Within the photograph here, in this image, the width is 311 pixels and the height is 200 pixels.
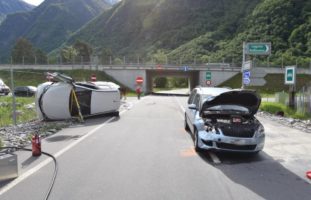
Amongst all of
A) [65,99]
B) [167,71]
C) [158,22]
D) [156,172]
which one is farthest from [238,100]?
[158,22]

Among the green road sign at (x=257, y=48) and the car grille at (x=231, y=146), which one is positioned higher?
the green road sign at (x=257, y=48)

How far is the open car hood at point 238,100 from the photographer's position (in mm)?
8688

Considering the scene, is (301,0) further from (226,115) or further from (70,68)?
(226,115)

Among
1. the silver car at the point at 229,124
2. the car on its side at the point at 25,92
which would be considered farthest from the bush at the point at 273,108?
the car on its side at the point at 25,92

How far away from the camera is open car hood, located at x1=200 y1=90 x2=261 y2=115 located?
28.5ft

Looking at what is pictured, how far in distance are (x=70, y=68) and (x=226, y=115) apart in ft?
183

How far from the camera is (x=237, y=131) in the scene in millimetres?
7812

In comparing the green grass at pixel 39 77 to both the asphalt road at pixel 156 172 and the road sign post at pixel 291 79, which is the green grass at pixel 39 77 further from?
the asphalt road at pixel 156 172

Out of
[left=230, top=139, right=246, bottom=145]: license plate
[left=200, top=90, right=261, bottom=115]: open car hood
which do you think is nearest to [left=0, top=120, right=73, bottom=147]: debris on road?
[left=200, top=90, right=261, bottom=115]: open car hood

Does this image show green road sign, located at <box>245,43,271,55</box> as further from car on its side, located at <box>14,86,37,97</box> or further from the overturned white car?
car on its side, located at <box>14,86,37,97</box>

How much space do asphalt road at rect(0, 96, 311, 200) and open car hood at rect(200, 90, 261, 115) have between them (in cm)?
128

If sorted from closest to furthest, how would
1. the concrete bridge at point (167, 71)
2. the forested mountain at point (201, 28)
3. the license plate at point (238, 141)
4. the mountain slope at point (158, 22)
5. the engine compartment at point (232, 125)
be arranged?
the license plate at point (238, 141) < the engine compartment at point (232, 125) < the concrete bridge at point (167, 71) < the forested mountain at point (201, 28) < the mountain slope at point (158, 22)

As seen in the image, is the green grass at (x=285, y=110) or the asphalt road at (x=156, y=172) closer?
the asphalt road at (x=156, y=172)

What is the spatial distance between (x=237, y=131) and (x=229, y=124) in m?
0.34
